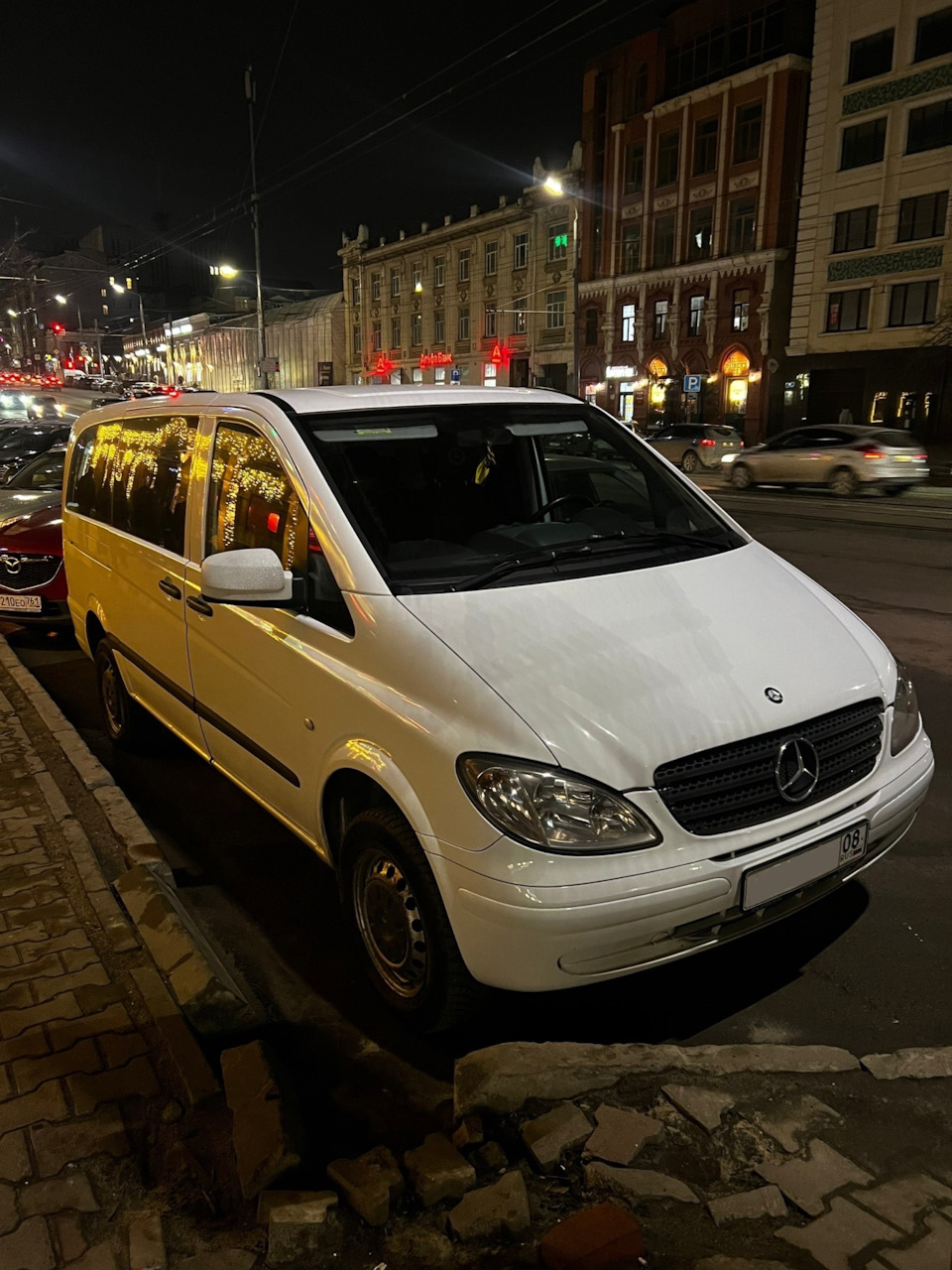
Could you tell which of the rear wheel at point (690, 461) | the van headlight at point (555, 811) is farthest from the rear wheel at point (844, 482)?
the van headlight at point (555, 811)

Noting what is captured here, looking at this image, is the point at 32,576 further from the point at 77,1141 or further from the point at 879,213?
the point at 879,213

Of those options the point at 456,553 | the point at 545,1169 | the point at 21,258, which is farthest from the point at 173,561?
the point at 21,258

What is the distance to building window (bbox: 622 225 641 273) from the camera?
45500mm

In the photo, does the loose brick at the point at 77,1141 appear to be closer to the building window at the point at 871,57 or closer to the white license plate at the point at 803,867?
the white license plate at the point at 803,867

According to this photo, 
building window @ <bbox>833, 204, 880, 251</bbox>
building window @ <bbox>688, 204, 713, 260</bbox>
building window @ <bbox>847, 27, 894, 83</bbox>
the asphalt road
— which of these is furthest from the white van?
building window @ <bbox>688, 204, 713, 260</bbox>

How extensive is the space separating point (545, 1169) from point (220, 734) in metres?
2.36

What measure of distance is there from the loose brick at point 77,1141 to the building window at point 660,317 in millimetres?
45771

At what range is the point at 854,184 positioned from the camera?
34.1 metres

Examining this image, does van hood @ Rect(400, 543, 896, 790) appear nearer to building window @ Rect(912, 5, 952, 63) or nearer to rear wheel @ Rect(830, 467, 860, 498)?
rear wheel @ Rect(830, 467, 860, 498)

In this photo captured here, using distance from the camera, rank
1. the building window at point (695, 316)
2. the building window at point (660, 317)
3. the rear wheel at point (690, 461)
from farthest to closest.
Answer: the building window at point (660, 317), the building window at point (695, 316), the rear wheel at point (690, 461)

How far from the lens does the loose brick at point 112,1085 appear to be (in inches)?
106

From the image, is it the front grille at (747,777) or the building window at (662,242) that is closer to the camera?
the front grille at (747,777)

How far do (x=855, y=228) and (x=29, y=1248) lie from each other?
39289 millimetres

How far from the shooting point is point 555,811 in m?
2.53
